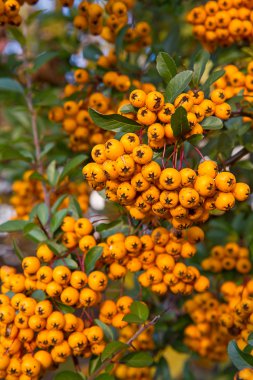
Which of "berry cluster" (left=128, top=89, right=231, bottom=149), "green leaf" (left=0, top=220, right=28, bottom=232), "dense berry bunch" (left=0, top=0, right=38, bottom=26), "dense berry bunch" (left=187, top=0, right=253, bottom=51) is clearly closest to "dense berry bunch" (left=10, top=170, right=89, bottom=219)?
"green leaf" (left=0, top=220, right=28, bottom=232)

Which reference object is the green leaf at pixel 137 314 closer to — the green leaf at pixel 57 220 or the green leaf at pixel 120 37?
the green leaf at pixel 57 220

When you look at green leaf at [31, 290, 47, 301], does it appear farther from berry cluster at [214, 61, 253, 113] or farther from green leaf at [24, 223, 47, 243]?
berry cluster at [214, 61, 253, 113]

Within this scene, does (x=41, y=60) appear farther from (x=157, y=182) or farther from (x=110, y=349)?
(x=110, y=349)

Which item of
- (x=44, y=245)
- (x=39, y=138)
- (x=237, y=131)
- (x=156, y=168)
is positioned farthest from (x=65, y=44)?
(x=156, y=168)

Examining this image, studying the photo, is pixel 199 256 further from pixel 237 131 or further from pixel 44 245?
pixel 44 245

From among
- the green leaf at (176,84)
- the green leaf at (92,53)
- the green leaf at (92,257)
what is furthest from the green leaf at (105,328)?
the green leaf at (92,53)

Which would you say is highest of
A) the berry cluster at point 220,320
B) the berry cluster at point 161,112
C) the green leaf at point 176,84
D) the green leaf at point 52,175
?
the green leaf at point 176,84

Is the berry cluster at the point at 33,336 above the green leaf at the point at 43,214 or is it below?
below
